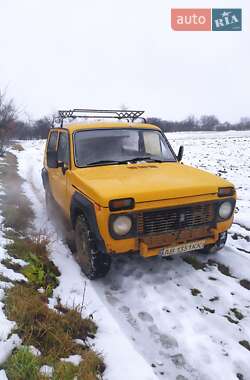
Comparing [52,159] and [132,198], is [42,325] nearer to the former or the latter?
[132,198]

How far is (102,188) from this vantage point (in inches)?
156

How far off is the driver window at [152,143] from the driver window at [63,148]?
1282 mm

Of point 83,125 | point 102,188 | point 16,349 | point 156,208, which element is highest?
point 83,125

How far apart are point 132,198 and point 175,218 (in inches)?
27.0

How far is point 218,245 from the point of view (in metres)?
4.95

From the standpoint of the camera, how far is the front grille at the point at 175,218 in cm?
402

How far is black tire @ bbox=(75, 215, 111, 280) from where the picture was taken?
432 cm

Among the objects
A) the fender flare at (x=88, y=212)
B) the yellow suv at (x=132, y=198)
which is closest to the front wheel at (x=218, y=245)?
the yellow suv at (x=132, y=198)

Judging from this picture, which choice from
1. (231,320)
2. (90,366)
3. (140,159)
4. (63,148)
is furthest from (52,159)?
(231,320)

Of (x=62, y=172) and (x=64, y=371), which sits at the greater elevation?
(x=62, y=172)

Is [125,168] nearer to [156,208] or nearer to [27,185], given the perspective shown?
[156,208]

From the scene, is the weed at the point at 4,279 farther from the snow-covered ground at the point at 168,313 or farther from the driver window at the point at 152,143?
the driver window at the point at 152,143

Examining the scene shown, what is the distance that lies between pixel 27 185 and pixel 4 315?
8.15 meters

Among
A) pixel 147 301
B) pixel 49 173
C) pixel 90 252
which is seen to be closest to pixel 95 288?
pixel 90 252
